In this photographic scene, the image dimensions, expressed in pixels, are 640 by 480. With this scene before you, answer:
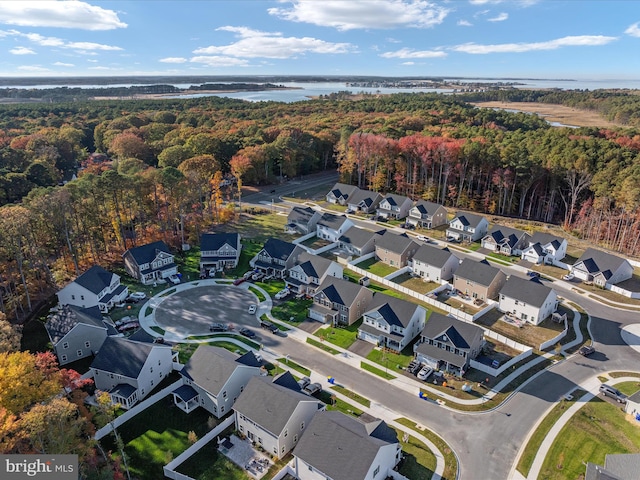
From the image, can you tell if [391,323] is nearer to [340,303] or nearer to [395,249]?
[340,303]

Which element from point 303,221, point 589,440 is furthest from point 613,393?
point 303,221

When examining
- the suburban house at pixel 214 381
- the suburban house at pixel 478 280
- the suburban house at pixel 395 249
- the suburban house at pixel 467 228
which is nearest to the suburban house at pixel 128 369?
the suburban house at pixel 214 381

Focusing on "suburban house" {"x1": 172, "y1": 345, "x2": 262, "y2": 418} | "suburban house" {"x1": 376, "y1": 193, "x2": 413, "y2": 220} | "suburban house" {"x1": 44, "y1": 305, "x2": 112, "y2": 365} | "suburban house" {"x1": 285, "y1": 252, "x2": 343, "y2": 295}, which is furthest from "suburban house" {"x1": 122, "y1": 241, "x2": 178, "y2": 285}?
"suburban house" {"x1": 376, "y1": 193, "x2": 413, "y2": 220}

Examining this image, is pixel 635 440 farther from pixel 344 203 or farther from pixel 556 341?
pixel 344 203

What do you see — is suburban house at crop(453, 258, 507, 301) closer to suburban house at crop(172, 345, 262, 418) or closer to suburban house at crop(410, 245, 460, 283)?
suburban house at crop(410, 245, 460, 283)

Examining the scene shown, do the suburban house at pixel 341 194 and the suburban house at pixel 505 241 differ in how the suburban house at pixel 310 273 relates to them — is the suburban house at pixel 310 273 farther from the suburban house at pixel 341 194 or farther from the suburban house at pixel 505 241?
the suburban house at pixel 341 194

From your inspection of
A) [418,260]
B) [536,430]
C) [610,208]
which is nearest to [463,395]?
[536,430]
